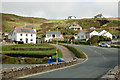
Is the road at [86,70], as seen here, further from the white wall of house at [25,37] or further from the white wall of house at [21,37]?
the white wall of house at [25,37]

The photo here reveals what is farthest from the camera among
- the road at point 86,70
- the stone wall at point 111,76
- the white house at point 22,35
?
the white house at point 22,35

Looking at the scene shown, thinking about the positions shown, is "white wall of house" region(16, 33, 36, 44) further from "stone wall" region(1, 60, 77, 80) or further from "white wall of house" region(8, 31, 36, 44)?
"stone wall" region(1, 60, 77, 80)

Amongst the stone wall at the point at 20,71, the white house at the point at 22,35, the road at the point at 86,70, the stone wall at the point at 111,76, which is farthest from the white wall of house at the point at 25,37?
the stone wall at the point at 111,76

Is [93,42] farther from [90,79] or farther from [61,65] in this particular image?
[90,79]

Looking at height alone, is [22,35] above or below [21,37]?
above

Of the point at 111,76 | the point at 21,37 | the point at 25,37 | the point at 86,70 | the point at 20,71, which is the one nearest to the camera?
the point at 111,76

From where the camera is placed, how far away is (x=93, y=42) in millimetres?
85750

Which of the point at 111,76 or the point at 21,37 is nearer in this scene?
the point at 111,76

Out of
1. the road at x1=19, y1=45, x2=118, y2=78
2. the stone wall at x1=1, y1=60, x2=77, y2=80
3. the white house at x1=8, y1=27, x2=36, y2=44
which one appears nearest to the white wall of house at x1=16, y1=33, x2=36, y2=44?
the white house at x1=8, y1=27, x2=36, y2=44

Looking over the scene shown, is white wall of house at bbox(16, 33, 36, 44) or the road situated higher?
white wall of house at bbox(16, 33, 36, 44)

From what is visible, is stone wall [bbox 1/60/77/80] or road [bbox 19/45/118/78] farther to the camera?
road [bbox 19/45/118/78]

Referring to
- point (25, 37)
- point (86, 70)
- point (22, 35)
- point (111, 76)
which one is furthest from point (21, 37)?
point (111, 76)

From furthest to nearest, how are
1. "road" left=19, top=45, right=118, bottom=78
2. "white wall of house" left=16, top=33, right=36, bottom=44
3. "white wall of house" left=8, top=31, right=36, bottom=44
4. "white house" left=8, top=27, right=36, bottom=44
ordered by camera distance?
"white wall of house" left=16, top=33, right=36, bottom=44 < "white house" left=8, top=27, right=36, bottom=44 < "white wall of house" left=8, top=31, right=36, bottom=44 < "road" left=19, top=45, right=118, bottom=78

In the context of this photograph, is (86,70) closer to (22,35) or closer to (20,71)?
(20,71)
